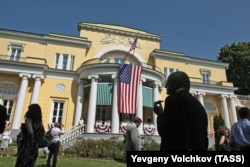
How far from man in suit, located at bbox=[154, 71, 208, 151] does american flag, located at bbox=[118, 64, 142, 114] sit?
1715 cm

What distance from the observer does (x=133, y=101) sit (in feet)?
67.2

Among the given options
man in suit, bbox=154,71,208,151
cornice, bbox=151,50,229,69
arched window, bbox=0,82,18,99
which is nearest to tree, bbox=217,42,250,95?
cornice, bbox=151,50,229,69

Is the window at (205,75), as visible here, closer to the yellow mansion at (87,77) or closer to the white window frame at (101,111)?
the yellow mansion at (87,77)

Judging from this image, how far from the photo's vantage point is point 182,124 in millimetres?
2490

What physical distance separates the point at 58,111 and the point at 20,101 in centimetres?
396

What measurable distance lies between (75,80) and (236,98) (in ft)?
73.0

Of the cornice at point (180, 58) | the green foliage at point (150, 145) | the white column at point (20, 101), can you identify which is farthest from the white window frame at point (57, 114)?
the cornice at point (180, 58)

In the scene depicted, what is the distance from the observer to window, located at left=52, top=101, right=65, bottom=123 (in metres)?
23.5

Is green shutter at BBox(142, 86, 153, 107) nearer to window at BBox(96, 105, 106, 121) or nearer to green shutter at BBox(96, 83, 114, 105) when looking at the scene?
green shutter at BBox(96, 83, 114, 105)

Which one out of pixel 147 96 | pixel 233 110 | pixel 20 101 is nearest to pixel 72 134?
pixel 20 101

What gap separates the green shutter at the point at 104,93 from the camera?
2098 centimetres

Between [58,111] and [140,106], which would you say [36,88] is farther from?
[140,106]

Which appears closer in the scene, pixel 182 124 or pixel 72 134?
pixel 182 124

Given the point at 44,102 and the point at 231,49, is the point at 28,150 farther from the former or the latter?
the point at 231,49
